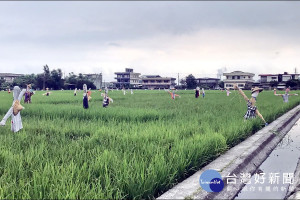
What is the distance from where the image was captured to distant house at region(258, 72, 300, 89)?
4853cm

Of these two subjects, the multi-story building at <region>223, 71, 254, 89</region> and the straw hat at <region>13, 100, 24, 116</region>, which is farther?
the multi-story building at <region>223, 71, 254, 89</region>

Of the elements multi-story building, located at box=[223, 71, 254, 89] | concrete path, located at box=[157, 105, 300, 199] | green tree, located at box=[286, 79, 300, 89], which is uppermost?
multi-story building, located at box=[223, 71, 254, 89]

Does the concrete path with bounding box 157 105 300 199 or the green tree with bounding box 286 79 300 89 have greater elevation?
the green tree with bounding box 286 79 300 89

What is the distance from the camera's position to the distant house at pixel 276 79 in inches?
1911

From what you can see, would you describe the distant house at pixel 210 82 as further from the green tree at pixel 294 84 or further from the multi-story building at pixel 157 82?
the green tree at pixel 294 84

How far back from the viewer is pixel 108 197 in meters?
2.06

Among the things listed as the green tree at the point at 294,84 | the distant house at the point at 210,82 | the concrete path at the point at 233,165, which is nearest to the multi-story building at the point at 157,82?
the distant house at the point at 210,82

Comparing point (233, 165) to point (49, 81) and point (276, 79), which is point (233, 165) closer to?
point (49, 81)

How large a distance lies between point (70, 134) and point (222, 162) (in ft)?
9.40

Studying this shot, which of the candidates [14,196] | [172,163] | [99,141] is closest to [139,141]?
[99,141]

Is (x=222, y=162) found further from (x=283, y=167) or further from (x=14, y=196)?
(x=14, y=196)

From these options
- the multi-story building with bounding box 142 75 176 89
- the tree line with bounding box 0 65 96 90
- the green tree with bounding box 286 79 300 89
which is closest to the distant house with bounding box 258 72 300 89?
the green tree with bounding box 286 79 300 89

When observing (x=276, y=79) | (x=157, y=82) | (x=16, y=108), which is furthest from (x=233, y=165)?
(x=157, y=82)

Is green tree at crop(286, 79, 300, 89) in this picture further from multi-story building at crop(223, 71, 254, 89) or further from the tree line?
Result: the tree line
